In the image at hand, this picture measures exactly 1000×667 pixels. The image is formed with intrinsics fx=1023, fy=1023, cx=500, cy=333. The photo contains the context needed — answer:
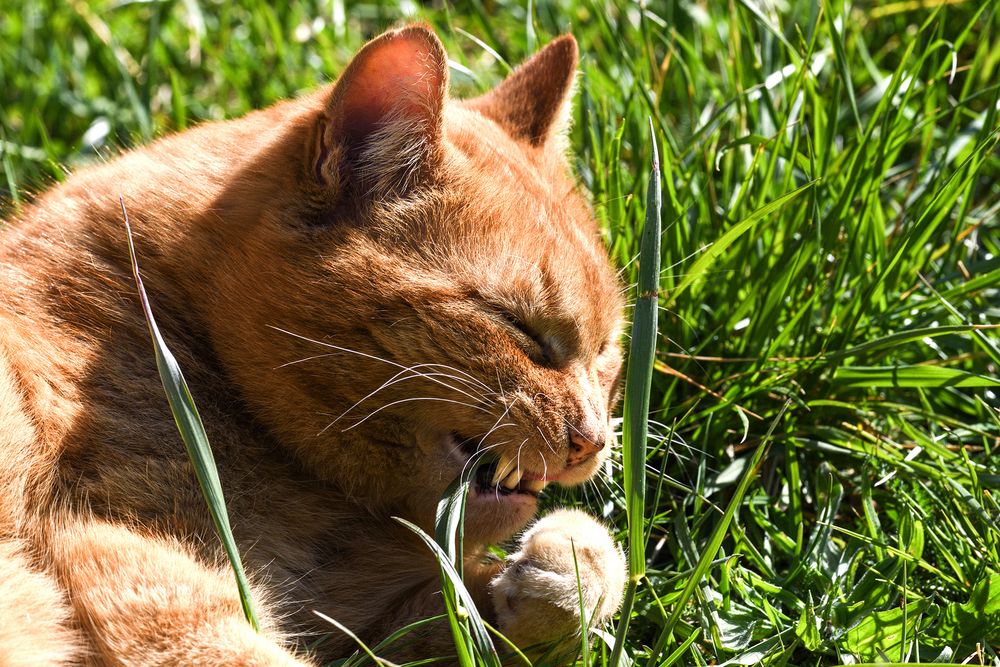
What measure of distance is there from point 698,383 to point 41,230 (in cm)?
170

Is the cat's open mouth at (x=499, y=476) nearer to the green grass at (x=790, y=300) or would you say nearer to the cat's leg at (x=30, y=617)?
the green grass at (x=790, y=300)

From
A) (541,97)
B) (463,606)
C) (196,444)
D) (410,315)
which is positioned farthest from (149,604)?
(541,97)

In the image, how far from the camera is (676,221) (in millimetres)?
2775

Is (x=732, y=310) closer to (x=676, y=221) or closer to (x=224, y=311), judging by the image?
(x=676, y=221)

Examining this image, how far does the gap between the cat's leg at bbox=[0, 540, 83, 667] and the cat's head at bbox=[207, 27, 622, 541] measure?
1.85 feet

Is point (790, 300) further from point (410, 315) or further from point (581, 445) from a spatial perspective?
point (410, 315)

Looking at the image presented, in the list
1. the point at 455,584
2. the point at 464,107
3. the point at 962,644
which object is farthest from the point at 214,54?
the point at 962,644

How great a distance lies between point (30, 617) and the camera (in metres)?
1.85

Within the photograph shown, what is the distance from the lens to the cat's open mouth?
226cm

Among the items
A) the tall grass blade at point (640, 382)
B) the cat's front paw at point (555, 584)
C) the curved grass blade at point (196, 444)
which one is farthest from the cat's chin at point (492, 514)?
the curved grass blade at point (196, 444)

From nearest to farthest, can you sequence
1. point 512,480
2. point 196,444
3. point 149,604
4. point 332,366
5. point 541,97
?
point 196,444
point 149,604
point 332,366
point 512,480
point 541,97

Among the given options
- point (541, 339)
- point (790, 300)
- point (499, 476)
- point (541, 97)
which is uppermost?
point (541, 97)

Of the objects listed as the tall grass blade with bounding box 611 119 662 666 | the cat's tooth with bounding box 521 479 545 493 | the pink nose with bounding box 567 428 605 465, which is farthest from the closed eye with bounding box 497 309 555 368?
the tall grass blade with bounding box 611 119 662 666

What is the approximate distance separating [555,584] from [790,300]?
123 cm
